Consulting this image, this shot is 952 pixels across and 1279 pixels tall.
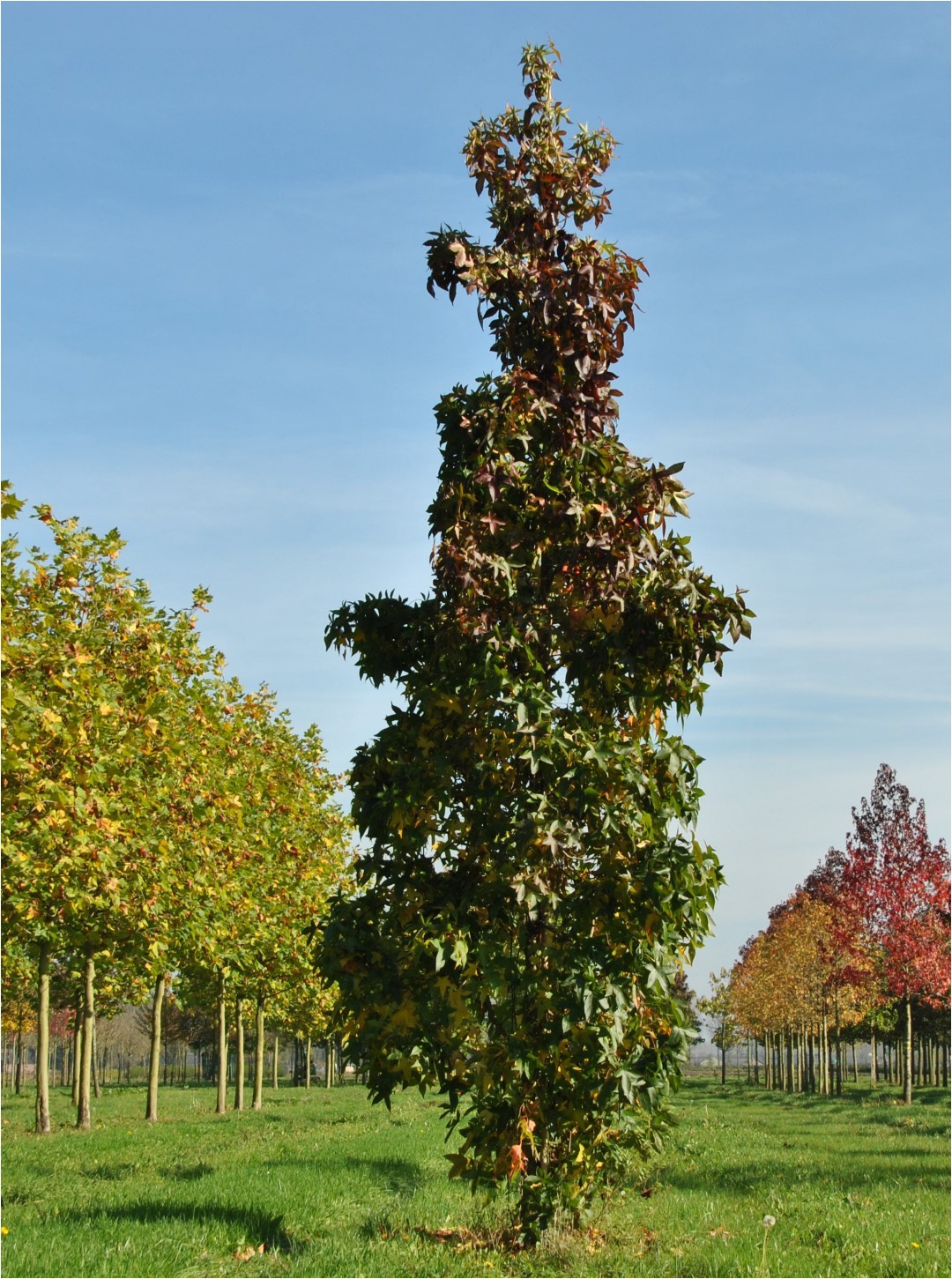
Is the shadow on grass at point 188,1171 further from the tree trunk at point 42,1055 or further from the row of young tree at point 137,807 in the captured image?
the tree trunk at point 42,1055

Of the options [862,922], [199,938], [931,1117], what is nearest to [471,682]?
[199,938]

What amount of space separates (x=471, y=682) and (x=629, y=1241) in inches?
204

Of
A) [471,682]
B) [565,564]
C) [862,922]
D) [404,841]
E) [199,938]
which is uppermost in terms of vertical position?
[565,564]

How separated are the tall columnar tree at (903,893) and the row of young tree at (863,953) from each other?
0.03 meters

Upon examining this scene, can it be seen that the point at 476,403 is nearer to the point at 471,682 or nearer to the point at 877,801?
the point at 471,682

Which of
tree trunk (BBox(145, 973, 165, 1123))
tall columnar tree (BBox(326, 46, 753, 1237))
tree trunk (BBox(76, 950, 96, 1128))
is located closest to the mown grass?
tall columnar tree (BBox(326, 46, 753, 1237))

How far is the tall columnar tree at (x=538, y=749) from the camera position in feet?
29.0

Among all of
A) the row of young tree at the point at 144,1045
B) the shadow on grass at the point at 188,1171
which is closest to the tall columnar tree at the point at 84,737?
the shadow on grass at the point at 188,1171

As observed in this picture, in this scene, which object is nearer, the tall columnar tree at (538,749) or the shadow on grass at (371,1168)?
the tall columnar tree at (538,749)

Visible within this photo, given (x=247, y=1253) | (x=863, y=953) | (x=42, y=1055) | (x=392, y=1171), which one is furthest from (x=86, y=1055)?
(x=863, y=953)

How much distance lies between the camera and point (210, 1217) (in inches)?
385

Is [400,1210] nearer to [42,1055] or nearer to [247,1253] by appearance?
[247,1253]

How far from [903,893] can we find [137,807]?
94.1 feet

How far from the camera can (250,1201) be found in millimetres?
10719
